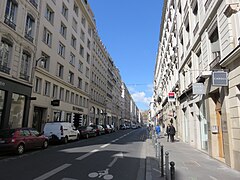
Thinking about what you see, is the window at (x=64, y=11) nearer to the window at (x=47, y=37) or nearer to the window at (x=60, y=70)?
the window at (x=47, y=37)

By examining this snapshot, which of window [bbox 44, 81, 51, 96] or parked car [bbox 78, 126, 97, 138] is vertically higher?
window [bbox 44, 81, 51, 96]

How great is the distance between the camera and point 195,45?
15625 mm

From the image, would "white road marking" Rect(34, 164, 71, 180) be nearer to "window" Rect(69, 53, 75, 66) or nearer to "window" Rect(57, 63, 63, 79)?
"window" Rect(57, 63, 63, 79)

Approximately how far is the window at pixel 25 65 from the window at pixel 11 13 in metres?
2.99

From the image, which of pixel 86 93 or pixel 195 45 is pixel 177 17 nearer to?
pixel 195 45

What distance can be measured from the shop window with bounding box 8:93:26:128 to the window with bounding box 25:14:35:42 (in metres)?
6.02

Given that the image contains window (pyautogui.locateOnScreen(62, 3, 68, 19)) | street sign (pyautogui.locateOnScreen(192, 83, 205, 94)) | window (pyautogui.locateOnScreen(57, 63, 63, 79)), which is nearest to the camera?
street sign (pyautogui.locateOnScreen(192, 83, 205, 94))

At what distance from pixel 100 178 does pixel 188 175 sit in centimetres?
304

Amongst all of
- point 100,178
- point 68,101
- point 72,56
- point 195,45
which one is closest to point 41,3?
point 72,56

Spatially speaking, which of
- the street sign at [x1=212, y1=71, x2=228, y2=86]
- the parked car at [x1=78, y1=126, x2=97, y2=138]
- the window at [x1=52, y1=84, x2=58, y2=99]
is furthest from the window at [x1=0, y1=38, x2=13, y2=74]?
the street sign at [x1=212, y1=71, x2=228, y2=86]

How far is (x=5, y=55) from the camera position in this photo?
18.5m

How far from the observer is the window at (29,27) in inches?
855

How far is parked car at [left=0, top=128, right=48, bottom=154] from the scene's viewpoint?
12.3 m

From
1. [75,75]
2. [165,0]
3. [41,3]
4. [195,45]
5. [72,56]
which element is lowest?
[195,45]
